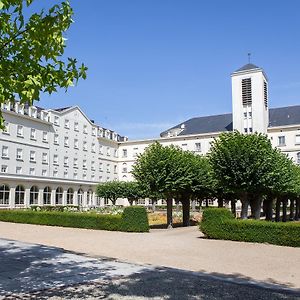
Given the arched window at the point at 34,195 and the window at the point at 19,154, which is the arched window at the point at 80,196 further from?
the window at the point at 19,154

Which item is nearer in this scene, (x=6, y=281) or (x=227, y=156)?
(x=6, y=281)

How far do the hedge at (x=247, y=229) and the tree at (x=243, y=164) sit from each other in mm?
2462

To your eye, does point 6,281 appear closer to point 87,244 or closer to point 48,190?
point 87,244

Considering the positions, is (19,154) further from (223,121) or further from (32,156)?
(223,121)

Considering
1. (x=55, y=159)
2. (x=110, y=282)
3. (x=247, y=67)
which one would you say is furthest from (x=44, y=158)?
(x=110, y=282)

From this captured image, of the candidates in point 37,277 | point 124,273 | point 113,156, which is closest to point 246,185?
point 124,273

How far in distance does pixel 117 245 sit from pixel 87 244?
1.25 m

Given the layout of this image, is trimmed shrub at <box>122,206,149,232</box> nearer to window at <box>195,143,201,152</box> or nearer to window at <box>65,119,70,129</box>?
window at <box>65,119,70,129</box>

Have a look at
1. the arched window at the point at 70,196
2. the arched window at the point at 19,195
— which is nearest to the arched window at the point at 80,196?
the arched window at the point at 70,196

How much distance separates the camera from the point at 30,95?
564 cm

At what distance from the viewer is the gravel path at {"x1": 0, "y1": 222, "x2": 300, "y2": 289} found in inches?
391

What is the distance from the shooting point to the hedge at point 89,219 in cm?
2134

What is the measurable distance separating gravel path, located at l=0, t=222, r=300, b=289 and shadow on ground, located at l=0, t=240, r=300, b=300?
0.84 metres

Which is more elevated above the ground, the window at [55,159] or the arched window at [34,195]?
the window at [55,159]
